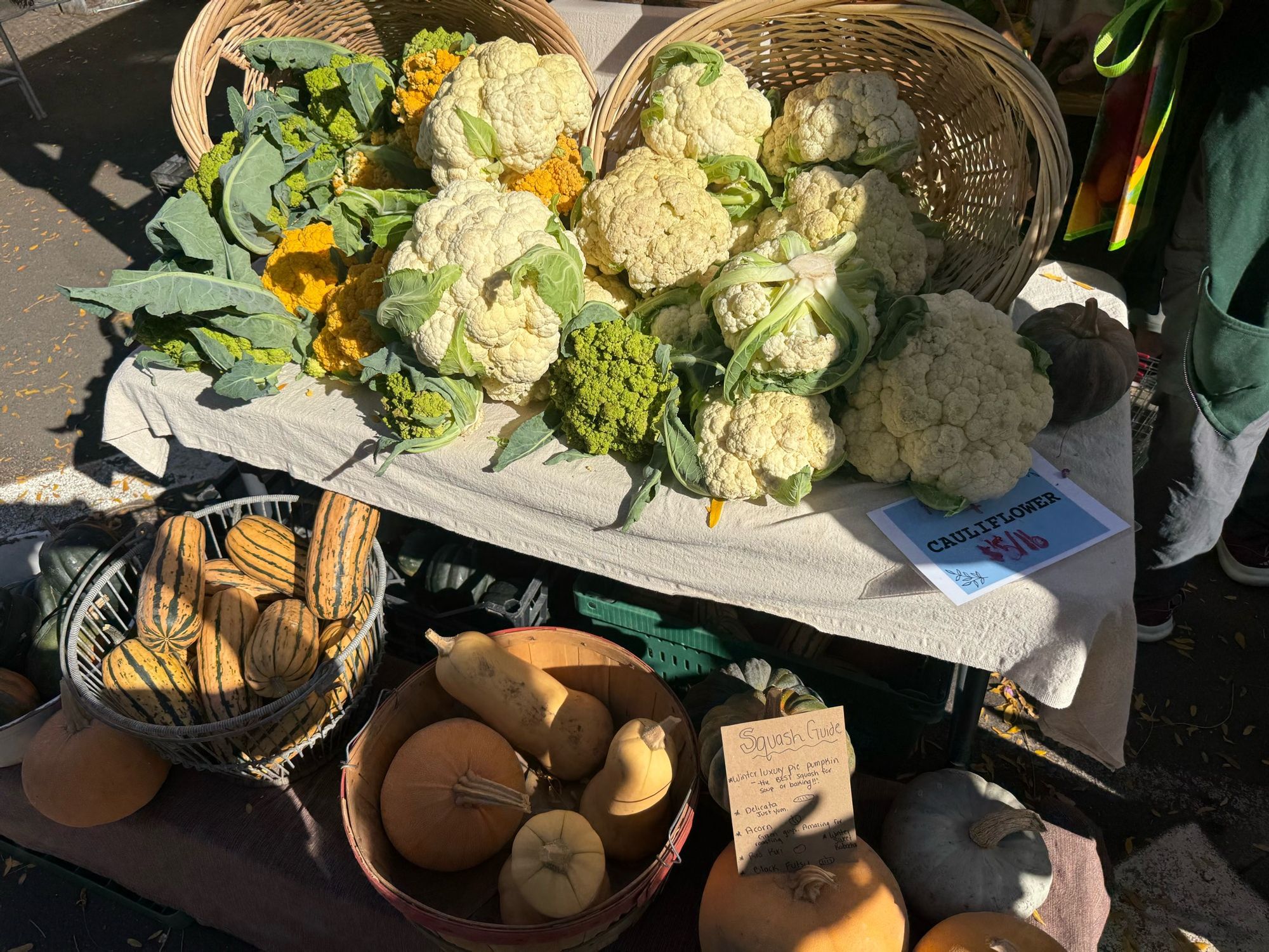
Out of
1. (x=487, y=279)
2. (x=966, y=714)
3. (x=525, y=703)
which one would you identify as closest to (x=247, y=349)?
(x=487, y=279)

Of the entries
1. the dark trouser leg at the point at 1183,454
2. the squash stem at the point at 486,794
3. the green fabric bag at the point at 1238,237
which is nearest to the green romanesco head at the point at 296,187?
the squash stem at the point at 486,794

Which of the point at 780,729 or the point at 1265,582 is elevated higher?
the point at 780,729

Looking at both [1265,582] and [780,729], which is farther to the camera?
[1265,582]

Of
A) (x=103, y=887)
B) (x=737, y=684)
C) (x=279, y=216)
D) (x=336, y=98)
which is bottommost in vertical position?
(x=103, y=887)

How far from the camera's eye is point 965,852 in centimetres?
169

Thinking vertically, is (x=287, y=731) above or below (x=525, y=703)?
below

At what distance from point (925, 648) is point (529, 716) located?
884 millimetres

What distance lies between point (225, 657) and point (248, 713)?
7.6 inches

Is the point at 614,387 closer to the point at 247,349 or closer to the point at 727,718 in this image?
Answer: the point at 727,718

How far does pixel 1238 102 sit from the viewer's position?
1882mm

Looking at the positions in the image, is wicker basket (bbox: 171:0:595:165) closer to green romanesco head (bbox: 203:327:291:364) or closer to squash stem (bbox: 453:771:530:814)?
green romanesco head (bbox: 203:327:291:364)

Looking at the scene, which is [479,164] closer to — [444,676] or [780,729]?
[444,676]

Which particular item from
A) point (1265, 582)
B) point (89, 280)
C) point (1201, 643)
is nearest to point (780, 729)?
point (1201, 643)

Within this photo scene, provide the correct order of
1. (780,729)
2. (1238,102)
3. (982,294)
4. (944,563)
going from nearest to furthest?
(780,729) → (944,563) → (1238,102) → (982,294)
